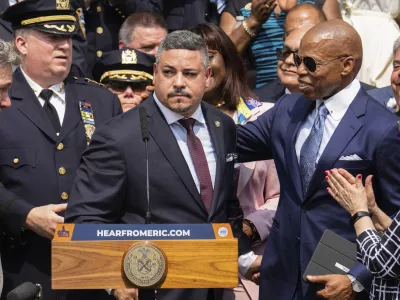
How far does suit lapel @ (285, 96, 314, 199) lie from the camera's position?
5.18 m

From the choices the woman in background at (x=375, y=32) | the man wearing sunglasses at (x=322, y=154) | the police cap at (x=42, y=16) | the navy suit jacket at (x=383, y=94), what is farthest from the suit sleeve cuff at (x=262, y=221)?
the woman in background at (x=375, y=32)

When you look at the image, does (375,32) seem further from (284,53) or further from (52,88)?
(52,88)

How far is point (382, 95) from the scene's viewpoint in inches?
268

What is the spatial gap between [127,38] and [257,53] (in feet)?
3.82

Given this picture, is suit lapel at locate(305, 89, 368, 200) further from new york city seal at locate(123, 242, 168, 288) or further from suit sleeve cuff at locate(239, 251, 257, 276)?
new york city seal at locate(123, 242, 168, 288)

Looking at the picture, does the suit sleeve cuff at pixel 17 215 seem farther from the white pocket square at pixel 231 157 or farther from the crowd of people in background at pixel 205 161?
the white pocket square at pixel 231 157

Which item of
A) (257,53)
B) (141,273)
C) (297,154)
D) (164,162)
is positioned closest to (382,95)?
(257,53)

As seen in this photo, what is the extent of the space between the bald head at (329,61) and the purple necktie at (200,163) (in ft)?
2.16

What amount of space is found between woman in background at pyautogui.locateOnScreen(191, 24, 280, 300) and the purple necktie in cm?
74

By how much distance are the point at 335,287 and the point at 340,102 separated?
39.5 inches

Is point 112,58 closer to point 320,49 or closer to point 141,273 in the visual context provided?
point 320,49

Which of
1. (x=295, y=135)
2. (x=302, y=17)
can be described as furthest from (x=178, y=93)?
(x=302, y=17)

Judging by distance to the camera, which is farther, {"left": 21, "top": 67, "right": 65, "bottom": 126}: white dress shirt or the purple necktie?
{"left": 21, "top": 67, "right": 65, "bottom": 126}: white dress shirt

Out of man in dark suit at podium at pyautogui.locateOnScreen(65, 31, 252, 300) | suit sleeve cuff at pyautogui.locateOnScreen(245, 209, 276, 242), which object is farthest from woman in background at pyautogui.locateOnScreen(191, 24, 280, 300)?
man in dark suit at podium at pyautogui.locateOnScreen(65, 31, 252, 300)
